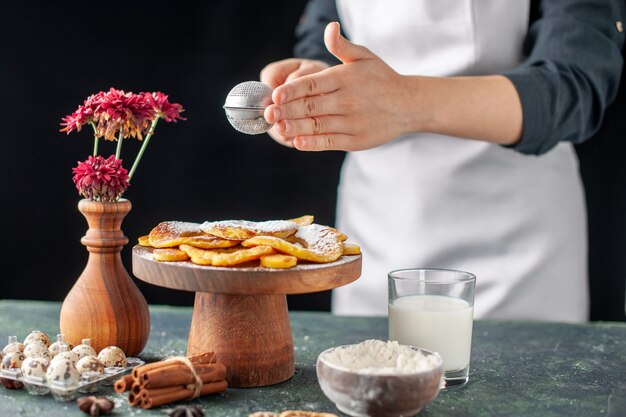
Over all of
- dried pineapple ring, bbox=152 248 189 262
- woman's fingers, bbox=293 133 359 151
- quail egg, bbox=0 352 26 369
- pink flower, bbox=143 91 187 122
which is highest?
pink flower, bbox=143 91 187 122

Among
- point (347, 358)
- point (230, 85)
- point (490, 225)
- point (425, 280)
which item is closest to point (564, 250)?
point (490, 225)

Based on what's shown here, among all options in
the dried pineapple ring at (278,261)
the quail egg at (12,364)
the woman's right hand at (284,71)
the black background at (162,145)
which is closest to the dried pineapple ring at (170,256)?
the dried pineapple ring at (278,261)

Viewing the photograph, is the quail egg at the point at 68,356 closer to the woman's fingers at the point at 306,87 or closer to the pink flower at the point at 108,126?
the pink flower at the point at 108,126

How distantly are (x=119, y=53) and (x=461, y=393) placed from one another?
173cm

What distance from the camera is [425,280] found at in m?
1.18

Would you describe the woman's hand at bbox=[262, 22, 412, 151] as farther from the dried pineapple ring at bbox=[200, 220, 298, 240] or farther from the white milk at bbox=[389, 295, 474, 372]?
the white milk at bbox=[389, 295, 474, 372]

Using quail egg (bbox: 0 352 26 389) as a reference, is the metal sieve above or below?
above

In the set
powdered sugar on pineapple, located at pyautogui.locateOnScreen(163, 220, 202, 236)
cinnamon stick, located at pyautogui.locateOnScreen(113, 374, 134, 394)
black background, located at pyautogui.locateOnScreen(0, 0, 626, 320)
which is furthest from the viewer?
black background, located at pyautogui.locateOnScreen(0, 0, 626, 320)

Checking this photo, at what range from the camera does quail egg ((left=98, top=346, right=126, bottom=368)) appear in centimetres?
114

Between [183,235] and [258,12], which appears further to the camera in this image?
[258,12]

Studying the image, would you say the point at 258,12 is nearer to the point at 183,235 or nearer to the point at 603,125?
the point at 603,125

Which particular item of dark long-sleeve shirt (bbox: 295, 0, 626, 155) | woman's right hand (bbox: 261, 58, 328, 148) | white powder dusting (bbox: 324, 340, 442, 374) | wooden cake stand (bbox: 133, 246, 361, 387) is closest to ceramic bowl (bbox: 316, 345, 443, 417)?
white powder dusting (bbox: 324, 340, 442, 374)

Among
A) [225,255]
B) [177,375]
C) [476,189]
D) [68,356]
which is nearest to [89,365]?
[68,356]

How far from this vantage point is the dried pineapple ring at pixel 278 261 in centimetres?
107
